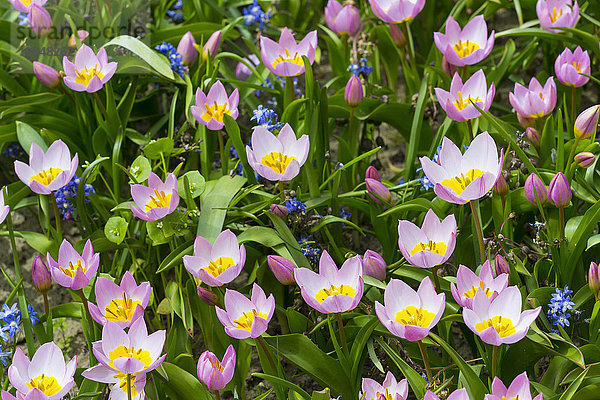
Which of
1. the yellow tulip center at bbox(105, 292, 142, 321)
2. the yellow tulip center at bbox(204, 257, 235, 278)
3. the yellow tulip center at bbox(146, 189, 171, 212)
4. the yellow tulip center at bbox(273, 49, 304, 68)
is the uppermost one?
the yellow tulip center at bbox(273, 49, 304, 68)

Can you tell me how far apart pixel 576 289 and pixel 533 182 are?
31 cm

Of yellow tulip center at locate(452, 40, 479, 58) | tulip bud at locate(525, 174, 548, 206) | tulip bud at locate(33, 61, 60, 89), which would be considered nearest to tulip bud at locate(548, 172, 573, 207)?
tulip bud at locate(525, 174, 548, 206)

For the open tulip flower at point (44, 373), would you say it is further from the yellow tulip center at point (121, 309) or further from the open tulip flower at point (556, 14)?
the open tulip flower at point (556, 14)

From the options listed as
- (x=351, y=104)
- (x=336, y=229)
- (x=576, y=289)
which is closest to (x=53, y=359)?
(x=336, y=229)

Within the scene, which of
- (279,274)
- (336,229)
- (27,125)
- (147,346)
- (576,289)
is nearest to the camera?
(147,346)

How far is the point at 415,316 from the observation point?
4.92ft

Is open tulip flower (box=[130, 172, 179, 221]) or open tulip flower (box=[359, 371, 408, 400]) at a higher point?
open tulip flower (box=[130, 172, 179, 221])

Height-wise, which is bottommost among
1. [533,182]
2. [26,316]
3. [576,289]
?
[26,316]

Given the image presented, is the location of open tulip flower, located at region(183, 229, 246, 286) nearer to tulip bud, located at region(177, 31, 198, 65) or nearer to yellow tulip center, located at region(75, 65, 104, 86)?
yellow tulip center, located at region(75, 65, 104, 86)

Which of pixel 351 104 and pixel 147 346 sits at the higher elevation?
pixel 351 104

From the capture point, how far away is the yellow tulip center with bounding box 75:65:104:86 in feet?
6.59

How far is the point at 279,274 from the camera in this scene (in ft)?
5.32

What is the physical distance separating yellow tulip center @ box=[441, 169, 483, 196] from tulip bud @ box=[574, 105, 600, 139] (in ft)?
0.99

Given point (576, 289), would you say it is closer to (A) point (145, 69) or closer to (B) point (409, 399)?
(B) point (409, 399)
